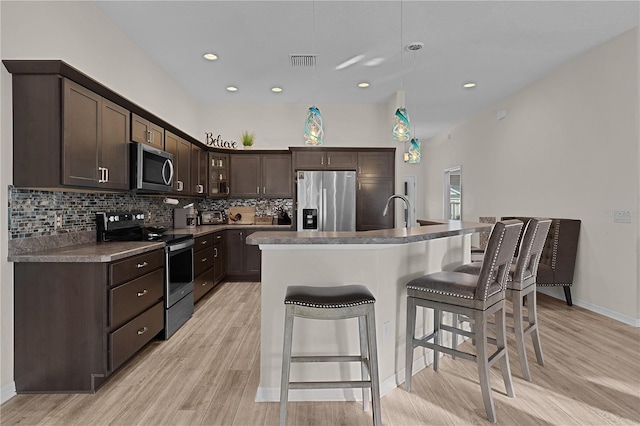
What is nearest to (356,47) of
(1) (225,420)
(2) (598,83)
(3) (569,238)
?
(2) (598,83)

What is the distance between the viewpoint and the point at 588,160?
404 centimetres

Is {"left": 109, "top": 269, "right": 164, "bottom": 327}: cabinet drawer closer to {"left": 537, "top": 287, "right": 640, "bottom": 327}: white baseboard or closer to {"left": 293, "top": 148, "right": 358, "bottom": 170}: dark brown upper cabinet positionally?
{"left": 293, "top": 148, "right": 358, "bottom": 170}: dark brown upper cabinet

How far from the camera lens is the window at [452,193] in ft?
26.3

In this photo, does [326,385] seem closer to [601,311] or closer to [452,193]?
[601,311]

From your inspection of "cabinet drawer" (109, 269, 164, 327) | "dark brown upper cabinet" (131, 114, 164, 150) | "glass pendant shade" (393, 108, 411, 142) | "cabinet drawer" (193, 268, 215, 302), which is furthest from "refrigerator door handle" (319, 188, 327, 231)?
"cabinet drawer" (109, 269, 164, 327)

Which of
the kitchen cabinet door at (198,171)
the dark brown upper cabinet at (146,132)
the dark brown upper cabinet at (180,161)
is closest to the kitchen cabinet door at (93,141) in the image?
the dark brown upper cabinet at (146,132)

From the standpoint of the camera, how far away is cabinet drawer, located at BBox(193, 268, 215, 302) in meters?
4.10

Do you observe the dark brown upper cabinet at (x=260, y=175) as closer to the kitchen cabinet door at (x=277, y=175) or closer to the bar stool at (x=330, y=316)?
the kitchen cabinet door at (x=277, y=175)

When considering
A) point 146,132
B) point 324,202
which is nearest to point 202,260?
point 146,132

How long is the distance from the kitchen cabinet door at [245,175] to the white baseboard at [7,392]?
12.8 feet

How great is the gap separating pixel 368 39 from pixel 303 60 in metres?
0.85

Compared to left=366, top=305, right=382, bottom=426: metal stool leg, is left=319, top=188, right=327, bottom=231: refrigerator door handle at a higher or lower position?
higher

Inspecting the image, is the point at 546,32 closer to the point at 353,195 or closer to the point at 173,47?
the point at 353,195

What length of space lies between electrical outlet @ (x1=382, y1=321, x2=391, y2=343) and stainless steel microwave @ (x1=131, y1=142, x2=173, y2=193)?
2434 millimetres
